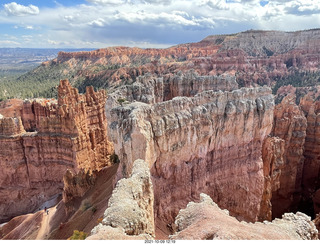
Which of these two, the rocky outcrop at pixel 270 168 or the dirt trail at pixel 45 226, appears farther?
the rocky outcrop at pixel 270 168

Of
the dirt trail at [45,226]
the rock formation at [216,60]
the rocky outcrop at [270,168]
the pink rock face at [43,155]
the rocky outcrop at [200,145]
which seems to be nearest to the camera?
the rocky outcrop at [200,145]

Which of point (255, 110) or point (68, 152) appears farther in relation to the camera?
point (68, 152)

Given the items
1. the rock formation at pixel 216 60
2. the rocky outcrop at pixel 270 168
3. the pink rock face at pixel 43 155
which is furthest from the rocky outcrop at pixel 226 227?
the rock formation at pixel 216 60

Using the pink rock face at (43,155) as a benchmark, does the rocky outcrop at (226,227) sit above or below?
above

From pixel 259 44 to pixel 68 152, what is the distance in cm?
13229

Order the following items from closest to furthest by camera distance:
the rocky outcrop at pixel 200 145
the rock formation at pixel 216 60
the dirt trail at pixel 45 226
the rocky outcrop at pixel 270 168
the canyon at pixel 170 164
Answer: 1. the canyon at pixel 170 164
2. the rocky outcrop at pixel 200 145
3. the dirt trail at pixel 45 226
4. the rocky outcrop at pixel 270 168
5. the rock formation at pixel 216 60

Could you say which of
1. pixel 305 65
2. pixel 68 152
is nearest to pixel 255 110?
pixel 68 152

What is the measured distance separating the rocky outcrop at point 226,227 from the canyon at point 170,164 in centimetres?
5

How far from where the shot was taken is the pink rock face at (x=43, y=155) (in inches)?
1122

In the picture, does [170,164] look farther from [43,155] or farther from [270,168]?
[43,155]

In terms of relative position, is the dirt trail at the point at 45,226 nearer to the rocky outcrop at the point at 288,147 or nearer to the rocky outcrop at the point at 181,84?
the rocky outcrop at the point at 181,84

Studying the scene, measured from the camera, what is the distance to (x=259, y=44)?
136375mm

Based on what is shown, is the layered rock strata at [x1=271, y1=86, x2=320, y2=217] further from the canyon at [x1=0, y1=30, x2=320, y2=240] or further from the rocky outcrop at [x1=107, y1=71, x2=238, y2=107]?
the rocky outcrop at [x1=107, y1=71, x2=238, y2=107]

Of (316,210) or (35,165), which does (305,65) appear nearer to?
(316,210)
